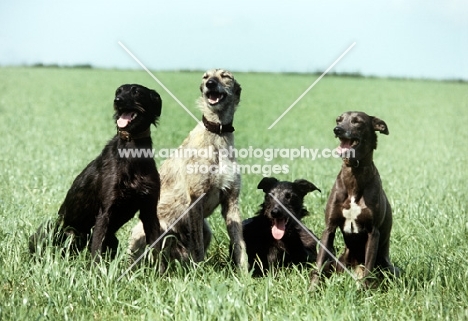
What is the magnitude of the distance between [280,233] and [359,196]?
132 cm

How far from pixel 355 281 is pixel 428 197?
4463mm

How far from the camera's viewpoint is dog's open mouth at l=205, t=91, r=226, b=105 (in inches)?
238

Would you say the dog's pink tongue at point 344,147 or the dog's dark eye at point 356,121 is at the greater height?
the dog's dark eye at point 356,121

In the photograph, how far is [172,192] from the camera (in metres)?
6.12

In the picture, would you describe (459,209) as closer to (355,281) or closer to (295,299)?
(355,281)

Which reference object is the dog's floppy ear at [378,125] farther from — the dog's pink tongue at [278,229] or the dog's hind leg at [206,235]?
the dog's hind leg at [206,235]

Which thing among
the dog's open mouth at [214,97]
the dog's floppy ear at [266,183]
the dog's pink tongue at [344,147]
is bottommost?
the dog's floppy ear at [266,183]

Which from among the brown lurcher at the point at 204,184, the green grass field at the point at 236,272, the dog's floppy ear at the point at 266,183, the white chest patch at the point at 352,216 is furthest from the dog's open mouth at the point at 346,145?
the dog's floppy ear at the point at 266,183

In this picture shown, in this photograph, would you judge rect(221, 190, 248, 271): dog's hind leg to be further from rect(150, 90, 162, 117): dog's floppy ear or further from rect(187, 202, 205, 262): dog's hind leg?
rect(150, 90, 162, 117): dog's floppy ear

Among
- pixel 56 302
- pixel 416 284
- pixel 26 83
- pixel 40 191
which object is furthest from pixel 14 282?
pixel 26 83

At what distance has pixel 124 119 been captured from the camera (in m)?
5.32

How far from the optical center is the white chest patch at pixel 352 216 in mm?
4957

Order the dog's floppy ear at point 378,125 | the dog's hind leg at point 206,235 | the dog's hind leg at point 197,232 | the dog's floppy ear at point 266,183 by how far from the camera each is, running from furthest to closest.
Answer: the dog's floppy ear at point 266,183, the dog's hind leg at point 206,235, the dog's hind leg at point 197,232, the dog's floppy ear at point 378,125

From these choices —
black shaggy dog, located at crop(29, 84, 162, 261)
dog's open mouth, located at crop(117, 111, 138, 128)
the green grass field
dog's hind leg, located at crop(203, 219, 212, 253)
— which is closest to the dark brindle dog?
the green grass field
